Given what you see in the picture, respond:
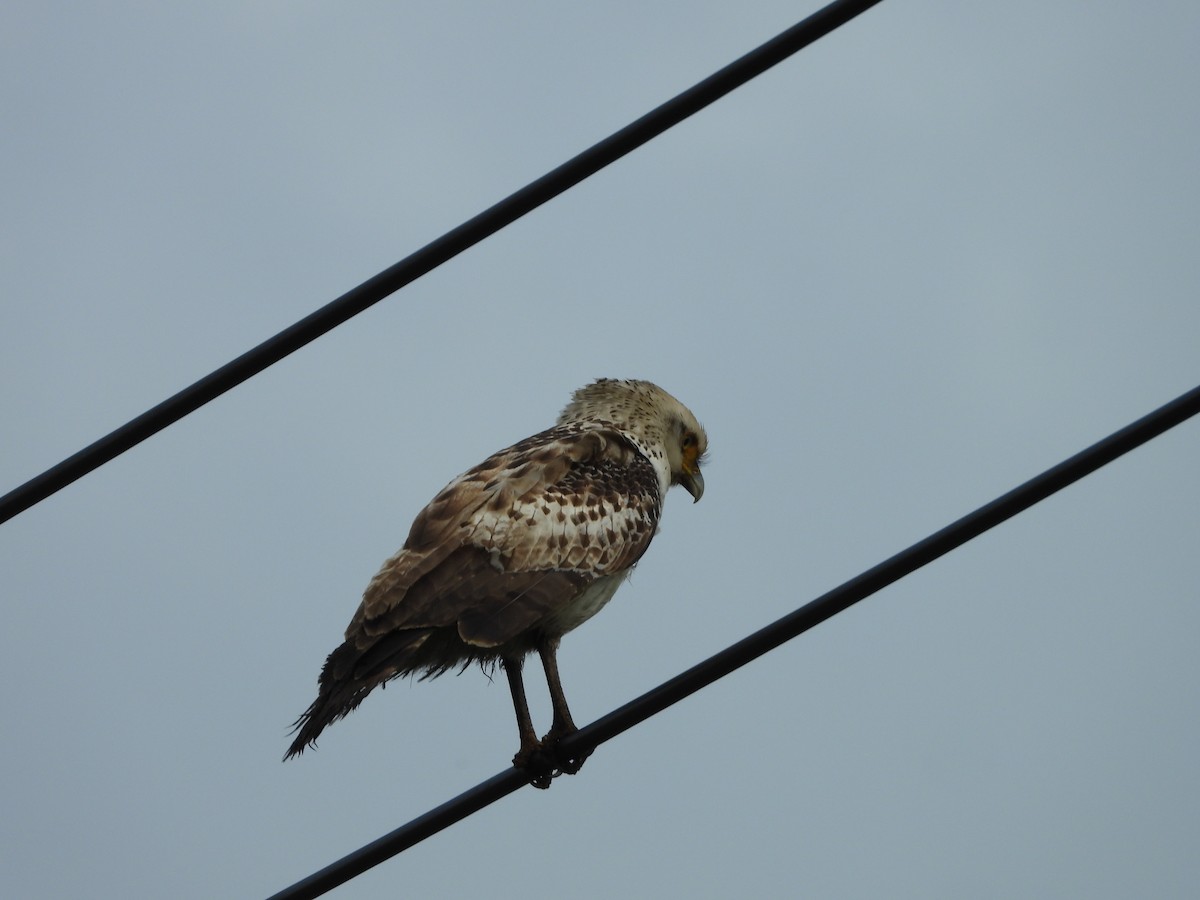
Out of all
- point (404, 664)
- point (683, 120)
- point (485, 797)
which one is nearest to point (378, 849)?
point (485, 797)

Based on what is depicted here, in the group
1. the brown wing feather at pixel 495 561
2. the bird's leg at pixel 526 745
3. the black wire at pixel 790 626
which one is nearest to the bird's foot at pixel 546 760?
the bird's leg at pixel 526 745

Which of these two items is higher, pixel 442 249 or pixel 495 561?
pixel 495 561

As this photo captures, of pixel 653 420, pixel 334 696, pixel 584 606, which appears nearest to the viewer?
pixel 334 696

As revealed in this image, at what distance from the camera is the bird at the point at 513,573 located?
778 centimetres

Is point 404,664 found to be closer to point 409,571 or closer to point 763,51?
point 409,571

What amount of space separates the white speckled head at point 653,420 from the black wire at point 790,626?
3324mm

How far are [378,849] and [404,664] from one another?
1.95 meters

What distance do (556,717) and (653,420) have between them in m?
2.19

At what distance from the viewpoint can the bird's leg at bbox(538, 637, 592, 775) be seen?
8.09 meters

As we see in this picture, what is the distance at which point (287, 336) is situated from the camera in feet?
18.6

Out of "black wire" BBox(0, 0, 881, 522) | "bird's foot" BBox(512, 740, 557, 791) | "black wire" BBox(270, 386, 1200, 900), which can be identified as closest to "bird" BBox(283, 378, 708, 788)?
"bird's foot" BBox(512, 740, 557, 791)

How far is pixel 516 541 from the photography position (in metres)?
8.21

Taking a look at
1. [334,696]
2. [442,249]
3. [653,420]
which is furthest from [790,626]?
[653,420]

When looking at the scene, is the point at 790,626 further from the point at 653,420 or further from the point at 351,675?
the point at 653,420
